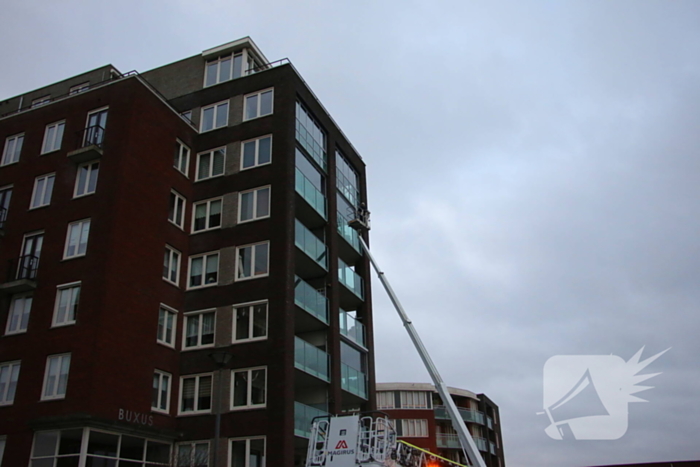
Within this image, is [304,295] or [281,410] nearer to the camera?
[281,410]

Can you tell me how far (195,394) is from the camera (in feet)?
90.7

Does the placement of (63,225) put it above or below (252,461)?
above

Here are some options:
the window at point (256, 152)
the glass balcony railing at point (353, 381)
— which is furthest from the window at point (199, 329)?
the window at point (256, 152)

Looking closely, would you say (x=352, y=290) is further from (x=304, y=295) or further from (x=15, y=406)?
(x=15, y=406)

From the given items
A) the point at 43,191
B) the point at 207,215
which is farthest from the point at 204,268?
the point at 43,191

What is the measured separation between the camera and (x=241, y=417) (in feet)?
85.7

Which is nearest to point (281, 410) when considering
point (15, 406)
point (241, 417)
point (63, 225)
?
point (241, 417)

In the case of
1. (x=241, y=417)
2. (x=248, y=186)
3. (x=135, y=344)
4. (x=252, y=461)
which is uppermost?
(x=248, y=186)

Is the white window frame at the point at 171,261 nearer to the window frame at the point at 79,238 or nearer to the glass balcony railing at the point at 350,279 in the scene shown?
the window frame at the point at 79,238

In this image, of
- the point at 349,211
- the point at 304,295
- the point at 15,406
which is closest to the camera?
the point at 15,406

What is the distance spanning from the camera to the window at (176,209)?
30859 millimetres

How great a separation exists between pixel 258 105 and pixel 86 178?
9.55 m

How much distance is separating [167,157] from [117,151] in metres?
3.05

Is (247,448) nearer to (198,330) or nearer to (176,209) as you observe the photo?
(198,330)
